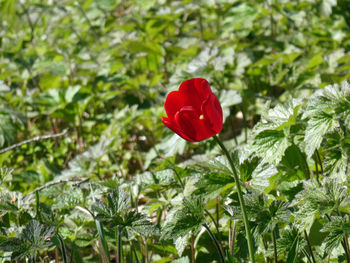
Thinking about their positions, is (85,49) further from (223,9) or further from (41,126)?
(223,9)

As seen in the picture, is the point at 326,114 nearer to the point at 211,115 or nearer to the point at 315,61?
the point at 211,115

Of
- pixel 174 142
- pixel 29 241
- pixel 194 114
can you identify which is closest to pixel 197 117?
pixel 194 114

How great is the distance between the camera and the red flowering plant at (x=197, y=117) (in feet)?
3.51

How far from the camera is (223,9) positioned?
364 centimetres

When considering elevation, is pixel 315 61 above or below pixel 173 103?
below

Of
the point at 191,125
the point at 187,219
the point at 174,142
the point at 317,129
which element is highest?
the point at 191,125

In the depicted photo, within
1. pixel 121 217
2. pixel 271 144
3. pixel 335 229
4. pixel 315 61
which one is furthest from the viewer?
pixel 315 61

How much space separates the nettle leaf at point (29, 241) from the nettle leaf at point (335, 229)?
76 centimetres

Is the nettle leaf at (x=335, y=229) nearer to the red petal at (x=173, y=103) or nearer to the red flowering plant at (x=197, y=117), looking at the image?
the red flowering plant at (x=197, y=117)

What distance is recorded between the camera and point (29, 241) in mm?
1327

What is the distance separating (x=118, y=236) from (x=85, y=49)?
2726 mm

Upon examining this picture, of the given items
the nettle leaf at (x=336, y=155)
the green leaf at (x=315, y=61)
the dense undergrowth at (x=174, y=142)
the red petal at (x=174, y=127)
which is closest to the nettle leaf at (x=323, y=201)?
the dense undergrowth at (x=174, y=142)

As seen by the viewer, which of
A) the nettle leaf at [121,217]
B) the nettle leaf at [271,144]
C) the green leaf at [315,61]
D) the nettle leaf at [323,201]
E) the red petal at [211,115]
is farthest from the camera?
the green leaf at [315,61]

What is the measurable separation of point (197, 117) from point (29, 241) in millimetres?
628
